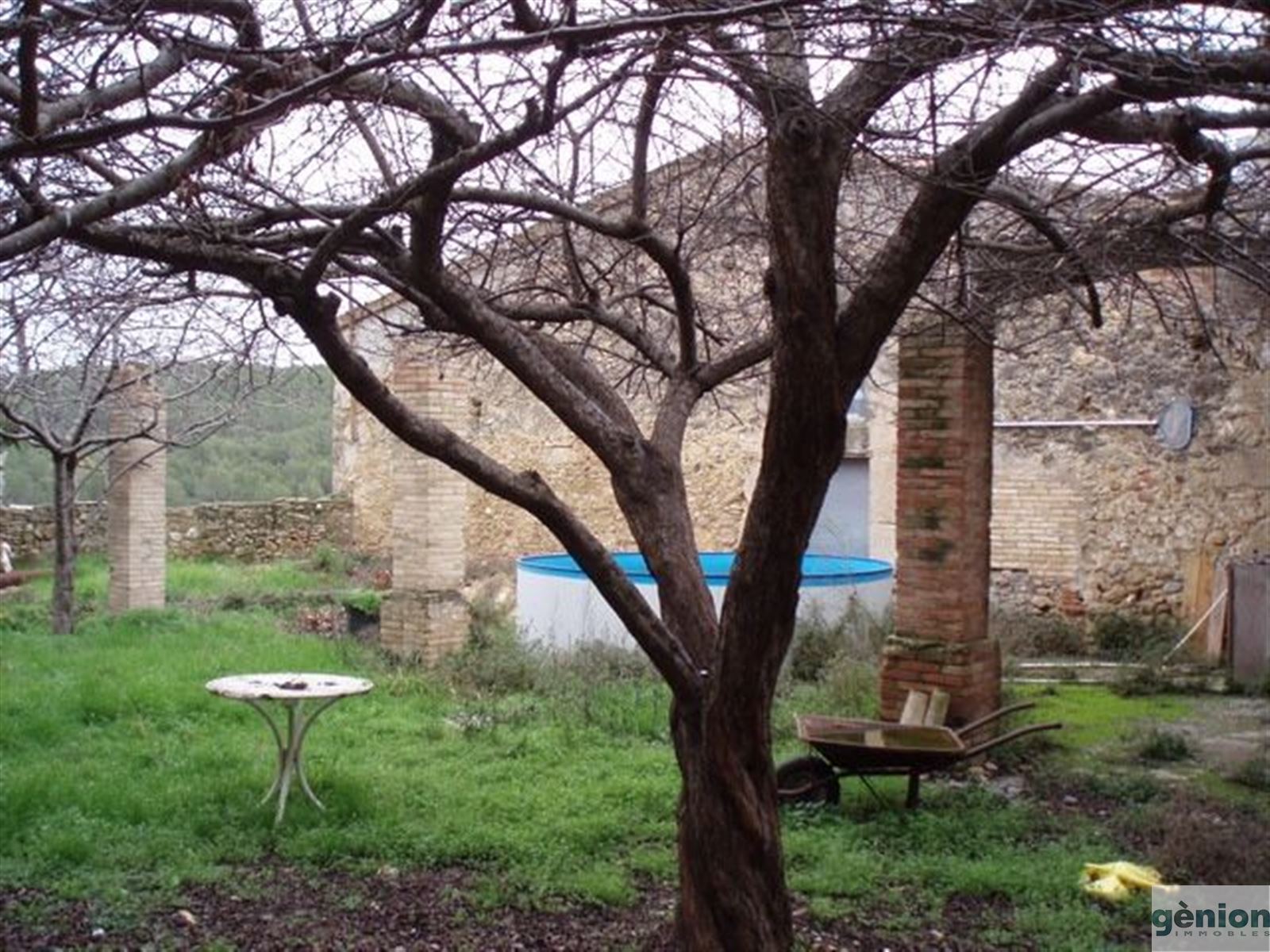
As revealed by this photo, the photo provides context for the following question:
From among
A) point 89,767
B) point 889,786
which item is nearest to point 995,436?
point 889,786

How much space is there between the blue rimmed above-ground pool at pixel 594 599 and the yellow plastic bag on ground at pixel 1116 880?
6040 millimetres

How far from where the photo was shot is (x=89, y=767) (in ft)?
24.8

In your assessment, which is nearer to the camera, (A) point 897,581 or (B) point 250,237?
(B) point 250,237

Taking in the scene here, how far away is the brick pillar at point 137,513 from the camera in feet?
46.4

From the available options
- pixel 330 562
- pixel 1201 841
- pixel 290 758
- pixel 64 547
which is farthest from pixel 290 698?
pixel 330 562

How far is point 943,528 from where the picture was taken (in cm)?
832

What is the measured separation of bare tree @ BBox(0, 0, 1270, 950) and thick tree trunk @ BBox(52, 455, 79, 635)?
788 cm

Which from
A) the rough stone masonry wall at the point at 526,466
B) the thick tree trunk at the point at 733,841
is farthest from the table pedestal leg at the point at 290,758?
the rough stone masonry wall at the point at 526,466

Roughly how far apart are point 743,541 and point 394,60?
6.46 ft

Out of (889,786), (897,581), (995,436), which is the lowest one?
(889,786)

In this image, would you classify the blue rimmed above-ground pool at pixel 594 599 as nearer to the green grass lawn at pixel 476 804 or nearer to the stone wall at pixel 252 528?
the green grass lawn at pixel 476 804

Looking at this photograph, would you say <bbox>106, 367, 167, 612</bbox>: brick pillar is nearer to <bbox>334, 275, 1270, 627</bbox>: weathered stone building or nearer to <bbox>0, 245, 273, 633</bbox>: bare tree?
<bbox>0, 245, 273, 633</bbox>: bare tree

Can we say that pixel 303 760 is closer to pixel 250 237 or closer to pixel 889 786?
pixel 889 786

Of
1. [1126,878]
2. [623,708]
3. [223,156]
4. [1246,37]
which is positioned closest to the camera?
[1246,37]
